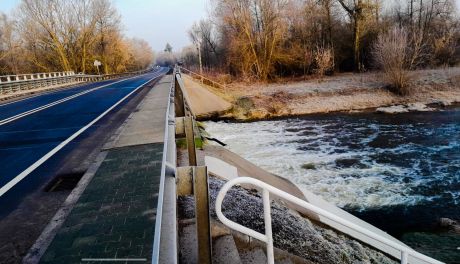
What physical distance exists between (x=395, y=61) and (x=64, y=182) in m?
30.5

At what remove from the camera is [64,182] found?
6.74 metres

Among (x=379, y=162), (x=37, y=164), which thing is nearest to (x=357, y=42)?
(x=379, y=162)

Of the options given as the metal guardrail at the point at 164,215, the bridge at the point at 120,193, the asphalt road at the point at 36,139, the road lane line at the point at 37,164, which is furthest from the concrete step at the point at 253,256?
the road lane line at the point at 37,164

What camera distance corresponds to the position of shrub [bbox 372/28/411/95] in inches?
1223

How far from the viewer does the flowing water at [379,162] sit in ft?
34.9

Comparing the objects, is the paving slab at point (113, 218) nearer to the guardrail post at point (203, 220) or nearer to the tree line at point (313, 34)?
the guardrail post at point (203, 220)

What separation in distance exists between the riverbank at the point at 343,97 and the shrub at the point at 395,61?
0.76 m

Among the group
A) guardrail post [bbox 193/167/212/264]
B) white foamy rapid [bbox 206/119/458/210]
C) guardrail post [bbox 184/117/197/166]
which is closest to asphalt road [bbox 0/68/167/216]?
guardrail post [bbox 184/117/197/166]

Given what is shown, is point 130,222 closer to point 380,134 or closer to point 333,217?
point 333,217

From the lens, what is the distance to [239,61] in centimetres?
4419

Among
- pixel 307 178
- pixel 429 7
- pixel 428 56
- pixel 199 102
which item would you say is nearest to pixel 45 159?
pixel 307 178

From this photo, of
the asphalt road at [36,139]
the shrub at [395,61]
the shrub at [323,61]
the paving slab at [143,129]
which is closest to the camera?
the asphalt road at [36,139]

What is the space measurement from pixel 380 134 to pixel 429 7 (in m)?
37.4

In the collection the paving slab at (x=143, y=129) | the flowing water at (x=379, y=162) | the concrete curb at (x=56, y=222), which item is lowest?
the flowing water at (x=379, y=162)
